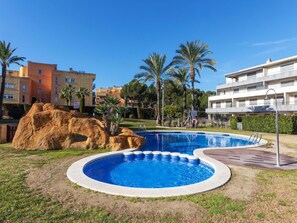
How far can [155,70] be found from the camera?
31938mm

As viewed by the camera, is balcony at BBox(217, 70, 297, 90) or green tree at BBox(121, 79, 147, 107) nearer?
balcony at BBox(217, 70, 297, 90)

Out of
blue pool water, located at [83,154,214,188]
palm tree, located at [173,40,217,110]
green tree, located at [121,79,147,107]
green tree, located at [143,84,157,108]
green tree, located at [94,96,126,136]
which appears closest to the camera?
blue pool water, located at [83,154,214,188]

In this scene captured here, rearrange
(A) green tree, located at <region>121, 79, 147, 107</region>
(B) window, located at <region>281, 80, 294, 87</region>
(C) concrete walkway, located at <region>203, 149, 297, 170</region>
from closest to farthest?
(C) concrete walkway, located at <region>203, 149, 297, 170</region> → (B) window, located at <region>281, 80, 294, 87</region> → (A) green tree, located at <region>121, 79, 147, 107</region>

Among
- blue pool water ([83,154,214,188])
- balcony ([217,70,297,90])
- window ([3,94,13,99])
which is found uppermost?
balcony ([217,70,297,90])

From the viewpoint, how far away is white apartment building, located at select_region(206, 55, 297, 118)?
3450 cm

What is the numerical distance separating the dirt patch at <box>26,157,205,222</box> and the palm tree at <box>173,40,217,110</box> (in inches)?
1125

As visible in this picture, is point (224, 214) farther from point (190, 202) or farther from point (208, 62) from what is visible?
point (208, 62)

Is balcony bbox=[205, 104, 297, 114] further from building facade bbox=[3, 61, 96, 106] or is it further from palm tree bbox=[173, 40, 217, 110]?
building facade bbox=[3, 61, 96, 106]

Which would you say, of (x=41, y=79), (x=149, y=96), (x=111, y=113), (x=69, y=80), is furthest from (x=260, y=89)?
(x=41, y=79)

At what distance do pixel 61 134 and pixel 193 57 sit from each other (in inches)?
963

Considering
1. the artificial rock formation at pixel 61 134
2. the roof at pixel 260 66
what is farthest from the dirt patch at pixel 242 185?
the roof at pixel 260 66

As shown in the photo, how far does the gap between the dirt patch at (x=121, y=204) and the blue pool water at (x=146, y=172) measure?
1.97 meters

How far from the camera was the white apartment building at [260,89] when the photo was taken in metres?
34.5

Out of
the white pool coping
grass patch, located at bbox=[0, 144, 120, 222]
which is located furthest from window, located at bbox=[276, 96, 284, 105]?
grass patch, located at bbox=[0, 144, 120, 222]
